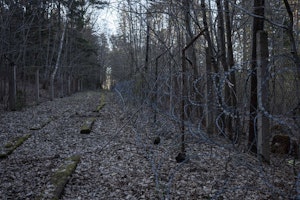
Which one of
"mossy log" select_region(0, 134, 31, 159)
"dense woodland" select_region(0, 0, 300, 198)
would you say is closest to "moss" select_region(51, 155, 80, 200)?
"mossy log" select_region(0, 134, 31, 159)

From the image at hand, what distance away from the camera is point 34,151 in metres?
4.63

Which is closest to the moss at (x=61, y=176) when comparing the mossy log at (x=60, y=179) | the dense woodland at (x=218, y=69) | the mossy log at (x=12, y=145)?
the mossy log at (x=60, y=179)

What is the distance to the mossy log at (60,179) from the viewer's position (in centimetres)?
284

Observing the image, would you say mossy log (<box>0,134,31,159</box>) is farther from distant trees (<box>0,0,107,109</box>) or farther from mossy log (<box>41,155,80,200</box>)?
distant trees (<box>0,0,107,109</box>)

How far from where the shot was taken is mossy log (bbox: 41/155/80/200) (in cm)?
284

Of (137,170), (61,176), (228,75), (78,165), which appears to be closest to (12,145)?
(78,165)

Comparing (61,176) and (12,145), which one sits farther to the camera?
(12,145)

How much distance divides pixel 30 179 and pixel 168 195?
169cm

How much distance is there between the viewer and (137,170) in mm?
3799

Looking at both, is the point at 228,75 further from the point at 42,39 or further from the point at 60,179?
the point at 42,39

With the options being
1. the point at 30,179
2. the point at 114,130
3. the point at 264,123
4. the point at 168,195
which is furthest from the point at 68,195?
the point at 114,130

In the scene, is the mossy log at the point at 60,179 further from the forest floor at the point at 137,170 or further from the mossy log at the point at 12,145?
the mossy log at the point at 12,145

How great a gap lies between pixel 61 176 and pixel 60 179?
9cm

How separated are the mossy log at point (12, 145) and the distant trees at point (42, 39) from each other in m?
3.04
